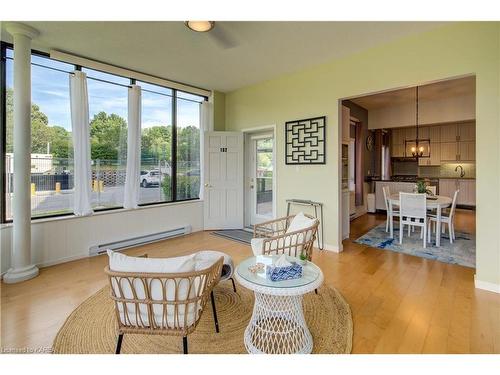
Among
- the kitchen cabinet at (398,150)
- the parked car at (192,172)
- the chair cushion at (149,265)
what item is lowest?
the chair cushion at (149,265)

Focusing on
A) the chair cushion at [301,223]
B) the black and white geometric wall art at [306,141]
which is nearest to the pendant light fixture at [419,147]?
the black and white geometric wall art at [306,141]

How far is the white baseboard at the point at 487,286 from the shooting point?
2.82 meters

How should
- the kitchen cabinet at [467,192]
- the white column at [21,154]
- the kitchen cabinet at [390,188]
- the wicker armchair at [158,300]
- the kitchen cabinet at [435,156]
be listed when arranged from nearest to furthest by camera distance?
the wicker armchair at [158,300] → the white column at [21,154] → the kitchen cabinet at [390,188] → the kitchen cabinet at [467,192] → the kitchen cabinet at [435,156]

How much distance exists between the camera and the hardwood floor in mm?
2016

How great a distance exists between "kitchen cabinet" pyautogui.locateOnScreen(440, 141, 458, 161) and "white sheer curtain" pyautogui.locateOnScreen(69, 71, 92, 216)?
9.46 m

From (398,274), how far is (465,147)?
6896 millimetres

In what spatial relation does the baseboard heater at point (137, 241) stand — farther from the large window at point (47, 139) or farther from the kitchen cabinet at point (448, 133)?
the kitchen cabinet at point (448, 133)

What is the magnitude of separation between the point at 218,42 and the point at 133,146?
2218 millimetres

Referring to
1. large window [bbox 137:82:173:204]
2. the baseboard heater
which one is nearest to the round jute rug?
the baseboard heater

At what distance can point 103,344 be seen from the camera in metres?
1.99

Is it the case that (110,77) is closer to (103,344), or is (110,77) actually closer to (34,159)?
(34,159)

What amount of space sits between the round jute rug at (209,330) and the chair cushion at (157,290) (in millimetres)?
421

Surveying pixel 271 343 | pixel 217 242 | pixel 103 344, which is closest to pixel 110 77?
pixel 217 242

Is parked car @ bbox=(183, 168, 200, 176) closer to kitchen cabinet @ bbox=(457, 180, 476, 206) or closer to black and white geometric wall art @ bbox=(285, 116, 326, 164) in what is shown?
black and white geometric wall art @ bbox=(285, 116, 326, 164)
